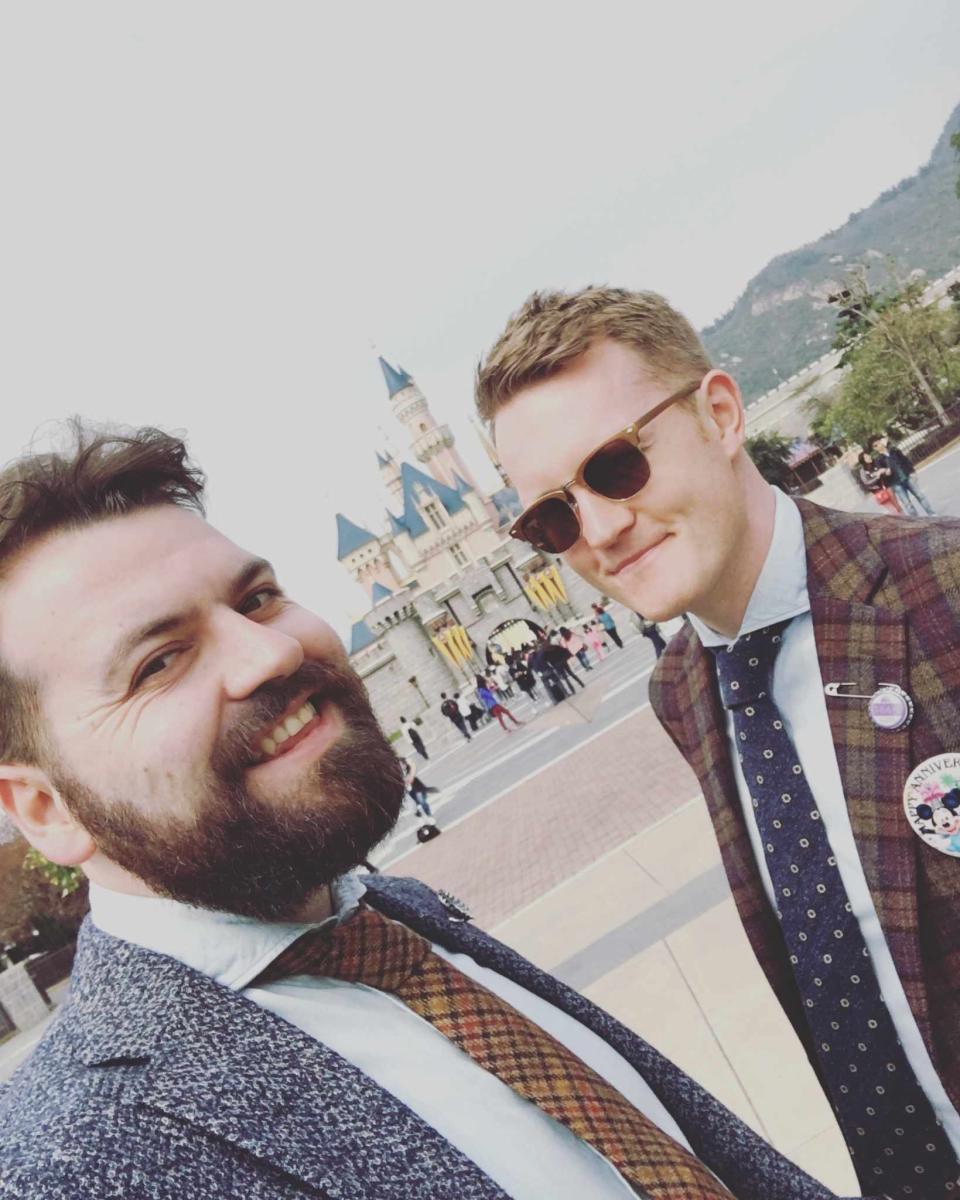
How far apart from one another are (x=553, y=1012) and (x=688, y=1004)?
8.09 feet

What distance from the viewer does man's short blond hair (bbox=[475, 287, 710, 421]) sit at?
1.62 m

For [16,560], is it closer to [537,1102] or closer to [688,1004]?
[537,1102]

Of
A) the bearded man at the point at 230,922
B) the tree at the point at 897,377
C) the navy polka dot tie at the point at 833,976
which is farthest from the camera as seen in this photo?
the tree at the point at 897,377

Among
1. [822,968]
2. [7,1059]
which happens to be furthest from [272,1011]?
[7,1059]

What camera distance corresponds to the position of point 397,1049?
1151mm

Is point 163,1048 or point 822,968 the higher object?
point 163,1048

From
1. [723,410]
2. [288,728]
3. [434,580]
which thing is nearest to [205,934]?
[288,728]

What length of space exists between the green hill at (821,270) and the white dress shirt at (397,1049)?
137 metres

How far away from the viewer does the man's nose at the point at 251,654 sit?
47.7 inches

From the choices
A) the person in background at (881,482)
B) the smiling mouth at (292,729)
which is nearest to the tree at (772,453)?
the person in background at (881,482)

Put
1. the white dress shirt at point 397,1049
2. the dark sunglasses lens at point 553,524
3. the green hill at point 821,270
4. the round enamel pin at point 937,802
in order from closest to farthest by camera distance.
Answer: the white dress shirt at point 397,1049, the round enamel pin at point 937,802, the dark sunglasses lens at point 553,524, the green hill at point 821,270

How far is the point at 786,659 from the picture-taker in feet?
5.21

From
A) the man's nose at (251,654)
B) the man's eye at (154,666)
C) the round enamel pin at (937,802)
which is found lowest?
the round enamel pin at (937,802)

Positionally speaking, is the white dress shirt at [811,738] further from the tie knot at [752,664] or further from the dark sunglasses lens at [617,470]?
the dark sunglasses lens at [617,470]
